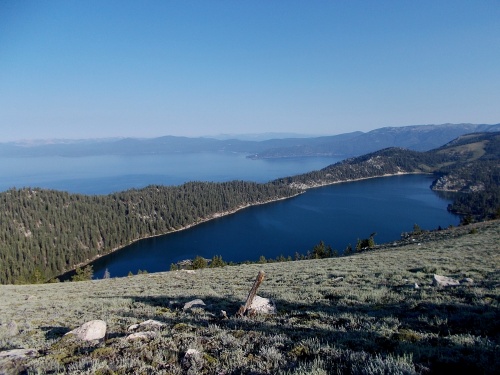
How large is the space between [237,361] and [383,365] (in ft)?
10.1

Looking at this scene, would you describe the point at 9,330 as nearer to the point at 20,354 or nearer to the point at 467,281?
the point at 20,354

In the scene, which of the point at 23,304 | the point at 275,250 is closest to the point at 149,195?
A: the point at 275,250

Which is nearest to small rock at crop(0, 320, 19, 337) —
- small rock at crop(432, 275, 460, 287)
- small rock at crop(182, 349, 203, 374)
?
small rock at crop(182, 349, 203, 374)

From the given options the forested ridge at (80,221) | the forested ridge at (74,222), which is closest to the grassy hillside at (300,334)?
the forested ridge at (80,221)

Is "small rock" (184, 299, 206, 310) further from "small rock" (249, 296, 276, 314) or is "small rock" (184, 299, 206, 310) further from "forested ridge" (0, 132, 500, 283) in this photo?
"forested ridge" (0, 132, 500, 283)

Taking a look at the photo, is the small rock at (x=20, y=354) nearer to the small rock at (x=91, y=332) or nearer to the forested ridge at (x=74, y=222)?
the small rock at (x=91, y=332)

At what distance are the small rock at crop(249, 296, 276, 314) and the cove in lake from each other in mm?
98312

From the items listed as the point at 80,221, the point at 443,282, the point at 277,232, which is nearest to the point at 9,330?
the point at 443,282

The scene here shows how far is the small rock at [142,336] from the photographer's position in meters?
8.94

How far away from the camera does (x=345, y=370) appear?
6230mm

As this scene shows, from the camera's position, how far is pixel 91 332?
31.5 ft

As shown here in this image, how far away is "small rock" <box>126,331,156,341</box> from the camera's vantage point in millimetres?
8945

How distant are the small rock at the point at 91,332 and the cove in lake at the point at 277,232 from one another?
324 feet

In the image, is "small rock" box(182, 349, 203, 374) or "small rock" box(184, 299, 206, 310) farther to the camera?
"small rock" box(184, 299, 206, 310)
